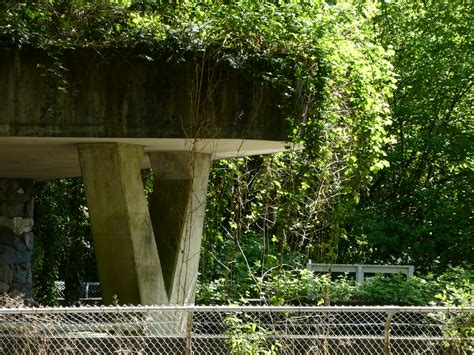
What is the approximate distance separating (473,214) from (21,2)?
12980 millimetres

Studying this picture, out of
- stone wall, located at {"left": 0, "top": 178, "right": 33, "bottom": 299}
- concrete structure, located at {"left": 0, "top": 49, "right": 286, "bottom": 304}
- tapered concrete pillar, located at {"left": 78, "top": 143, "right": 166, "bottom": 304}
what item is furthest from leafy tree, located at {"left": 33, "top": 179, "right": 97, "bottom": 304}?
tapered concrete pillar, located at {"left": 78, "top": 143, "right": 166, "bottom": 304}

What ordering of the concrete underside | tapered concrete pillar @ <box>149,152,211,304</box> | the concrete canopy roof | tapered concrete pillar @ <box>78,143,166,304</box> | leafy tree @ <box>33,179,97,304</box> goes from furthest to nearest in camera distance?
leafy tree @ <box>33,179,97,304</box> → tapered concrete pillar @ <box>149,152,211,304</box> → tapered concrete pillar @ <box>78,143,166,304</box> → the concrete underside → the concrete canopy roof

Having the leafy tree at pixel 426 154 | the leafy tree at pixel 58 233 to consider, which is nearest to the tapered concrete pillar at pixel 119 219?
the leafy tree at pixel 58 233

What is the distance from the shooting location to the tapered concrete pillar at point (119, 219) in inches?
376

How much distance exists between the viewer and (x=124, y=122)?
898 centimetres

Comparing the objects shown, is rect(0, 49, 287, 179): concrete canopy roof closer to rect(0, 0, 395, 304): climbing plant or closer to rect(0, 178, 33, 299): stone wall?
rect(0, 0, 395, 304): climbing plant

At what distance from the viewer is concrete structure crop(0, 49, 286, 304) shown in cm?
880

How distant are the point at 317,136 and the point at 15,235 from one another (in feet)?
24.9

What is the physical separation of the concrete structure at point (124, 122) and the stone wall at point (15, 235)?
16.6 ft

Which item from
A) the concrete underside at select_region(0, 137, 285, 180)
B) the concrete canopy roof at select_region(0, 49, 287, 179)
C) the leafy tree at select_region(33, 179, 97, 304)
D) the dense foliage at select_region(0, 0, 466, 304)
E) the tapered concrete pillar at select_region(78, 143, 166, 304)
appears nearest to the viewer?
the concrete canopy roof at select_region(0, 49, 287, 179)

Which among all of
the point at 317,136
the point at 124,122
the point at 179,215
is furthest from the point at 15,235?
the point at 317,136

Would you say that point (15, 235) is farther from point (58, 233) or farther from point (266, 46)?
A: point (266, 46)

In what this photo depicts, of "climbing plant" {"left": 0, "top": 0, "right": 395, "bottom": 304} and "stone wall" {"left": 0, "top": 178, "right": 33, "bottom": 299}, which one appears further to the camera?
"stone wall" {"left": 0, "top": 178, "right": 33, "bottom": 299}

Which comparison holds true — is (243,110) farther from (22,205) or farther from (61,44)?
(22,205)
